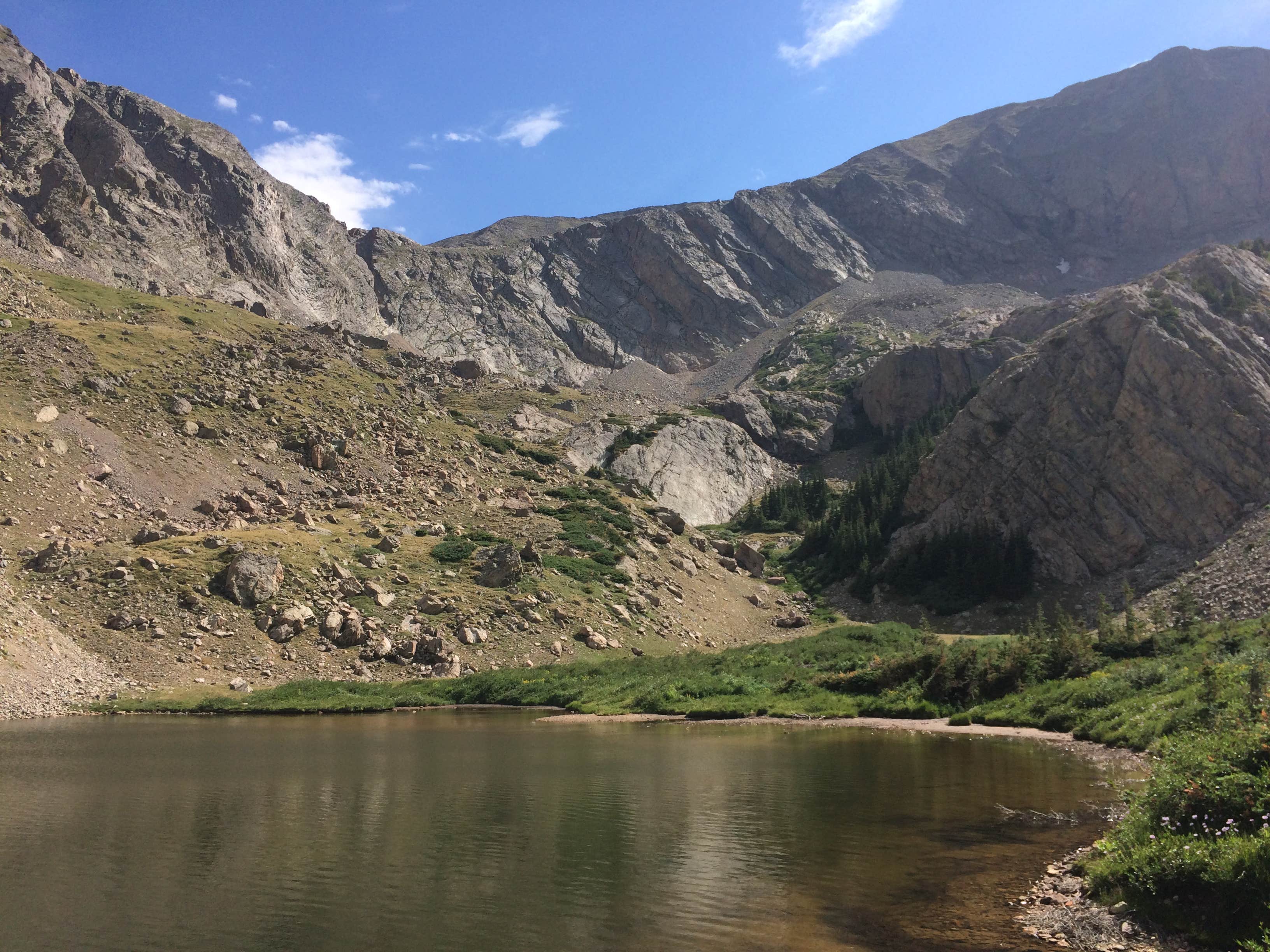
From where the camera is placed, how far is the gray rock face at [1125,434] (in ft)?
230

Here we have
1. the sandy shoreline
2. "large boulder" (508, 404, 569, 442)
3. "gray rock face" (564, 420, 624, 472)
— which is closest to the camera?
the sandy shoreline

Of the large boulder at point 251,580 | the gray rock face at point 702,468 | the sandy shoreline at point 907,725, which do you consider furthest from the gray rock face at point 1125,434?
the large boulder at point 251,580

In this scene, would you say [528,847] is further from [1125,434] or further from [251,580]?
[1125,434]

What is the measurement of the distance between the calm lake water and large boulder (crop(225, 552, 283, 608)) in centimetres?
1957

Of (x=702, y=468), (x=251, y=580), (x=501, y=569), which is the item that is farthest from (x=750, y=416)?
(x=251, y=580)

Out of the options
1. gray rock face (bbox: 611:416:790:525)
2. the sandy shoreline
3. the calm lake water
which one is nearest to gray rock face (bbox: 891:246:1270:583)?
gray rock face (bbox: 611:416:790:525)

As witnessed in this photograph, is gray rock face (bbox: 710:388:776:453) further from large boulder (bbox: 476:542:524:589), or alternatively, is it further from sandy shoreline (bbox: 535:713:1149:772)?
sandy shoreline (bbox: 535:713:1149:772)

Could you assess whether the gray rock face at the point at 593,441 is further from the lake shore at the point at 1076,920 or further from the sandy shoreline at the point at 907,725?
the lake shore at the point at 1076,920

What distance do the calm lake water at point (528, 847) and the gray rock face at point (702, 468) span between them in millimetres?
89044

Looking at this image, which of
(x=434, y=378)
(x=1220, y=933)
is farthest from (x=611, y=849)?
(x=434, y=378)

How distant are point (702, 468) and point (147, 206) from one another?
114m

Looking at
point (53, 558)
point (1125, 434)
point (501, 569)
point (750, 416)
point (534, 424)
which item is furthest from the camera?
point (750, 416)

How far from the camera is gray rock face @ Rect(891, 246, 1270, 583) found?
70.1 metres

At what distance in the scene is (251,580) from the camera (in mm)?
45906
